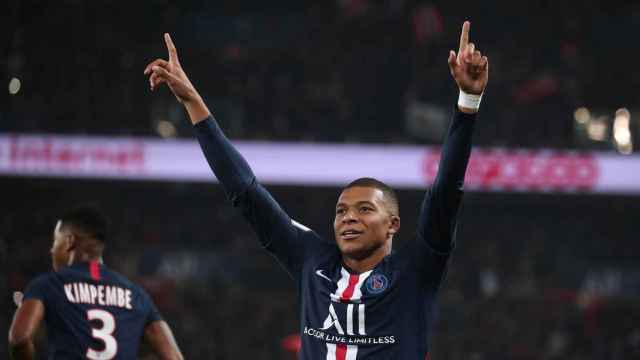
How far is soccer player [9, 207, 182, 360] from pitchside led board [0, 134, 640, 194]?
7.03 meters

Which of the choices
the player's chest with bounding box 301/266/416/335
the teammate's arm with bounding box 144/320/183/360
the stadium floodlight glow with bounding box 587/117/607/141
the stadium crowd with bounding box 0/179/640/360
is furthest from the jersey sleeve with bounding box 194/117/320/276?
the stadium floodlight glow with bounding box 587/117/607/141

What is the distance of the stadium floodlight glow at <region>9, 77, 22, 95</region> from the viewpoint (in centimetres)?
1175

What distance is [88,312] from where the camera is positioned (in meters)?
3.90

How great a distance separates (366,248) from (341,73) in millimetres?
9267

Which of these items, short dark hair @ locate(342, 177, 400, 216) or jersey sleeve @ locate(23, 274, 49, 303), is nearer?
short dark hair @ locate(342, 177, 400, 216)

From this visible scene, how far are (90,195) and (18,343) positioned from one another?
31.0 ft

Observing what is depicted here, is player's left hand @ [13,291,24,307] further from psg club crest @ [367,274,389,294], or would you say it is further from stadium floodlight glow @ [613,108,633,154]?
stadium floodlight glow @ [613,108,633,154]

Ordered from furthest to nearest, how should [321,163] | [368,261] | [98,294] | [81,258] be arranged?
[321,163] < [81,258] < [98,294] < [368,261]

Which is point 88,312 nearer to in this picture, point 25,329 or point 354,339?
point 25,329

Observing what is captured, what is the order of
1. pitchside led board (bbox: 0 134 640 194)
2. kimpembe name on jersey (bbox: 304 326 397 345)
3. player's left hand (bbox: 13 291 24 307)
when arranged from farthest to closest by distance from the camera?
pitchside led board (bbox: 0 134 640 194) < player's left hand (bbox: 13 291 24 307) < kimpembe name on jersey (bbox: 304 326 397 345)

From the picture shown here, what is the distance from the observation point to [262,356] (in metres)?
11.2

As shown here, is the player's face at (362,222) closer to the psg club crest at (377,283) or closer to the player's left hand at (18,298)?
the psg club crest at (377,283)

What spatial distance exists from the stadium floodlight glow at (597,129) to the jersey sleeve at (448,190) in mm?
9370

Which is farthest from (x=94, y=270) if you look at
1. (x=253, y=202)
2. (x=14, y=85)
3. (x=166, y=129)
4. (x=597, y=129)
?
(x=597, y=129)
